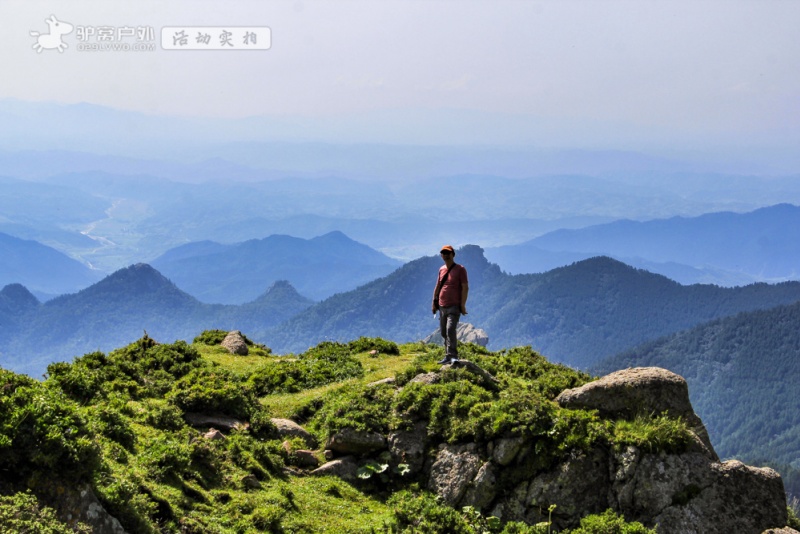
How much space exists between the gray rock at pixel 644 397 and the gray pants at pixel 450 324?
507 centimetres

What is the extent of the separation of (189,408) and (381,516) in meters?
7.12

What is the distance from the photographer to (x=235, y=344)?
3072 cm

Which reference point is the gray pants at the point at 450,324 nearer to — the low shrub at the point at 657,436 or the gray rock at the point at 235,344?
the low shrub at the point at 657,436

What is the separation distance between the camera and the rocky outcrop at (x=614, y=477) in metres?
14.6

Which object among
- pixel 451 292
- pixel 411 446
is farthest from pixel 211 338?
pixel 411 446

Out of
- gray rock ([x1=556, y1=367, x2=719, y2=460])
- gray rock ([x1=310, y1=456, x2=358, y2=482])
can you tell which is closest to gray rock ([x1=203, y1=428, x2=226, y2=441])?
gray rock ([x1=310, y1=456, x2=358, y2=482])

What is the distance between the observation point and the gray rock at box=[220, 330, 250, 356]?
3027cm

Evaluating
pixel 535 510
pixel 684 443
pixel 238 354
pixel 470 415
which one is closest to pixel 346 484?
pixel 470 415

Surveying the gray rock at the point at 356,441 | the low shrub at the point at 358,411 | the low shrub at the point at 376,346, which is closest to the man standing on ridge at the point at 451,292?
the low shrub at the point at 358,411

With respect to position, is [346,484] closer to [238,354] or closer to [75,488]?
[75,488]

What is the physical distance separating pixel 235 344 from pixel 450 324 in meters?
14.1

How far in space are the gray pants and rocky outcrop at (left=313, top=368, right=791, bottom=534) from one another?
4.46m

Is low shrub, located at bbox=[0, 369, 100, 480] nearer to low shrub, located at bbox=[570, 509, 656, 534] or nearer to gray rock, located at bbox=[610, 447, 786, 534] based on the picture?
low shrub, located at bbox=[570, 509, 656, 534]

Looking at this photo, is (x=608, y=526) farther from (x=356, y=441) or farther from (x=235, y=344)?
(x=235, y=344)
